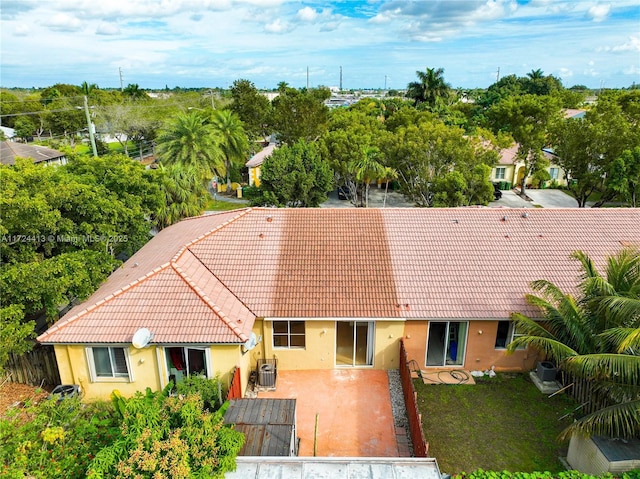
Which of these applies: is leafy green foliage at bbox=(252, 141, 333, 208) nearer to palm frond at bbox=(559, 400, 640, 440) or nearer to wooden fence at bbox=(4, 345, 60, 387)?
wooden fence at bbox=(4, 345, 60, 387)

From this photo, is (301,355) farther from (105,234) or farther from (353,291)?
(105,234)

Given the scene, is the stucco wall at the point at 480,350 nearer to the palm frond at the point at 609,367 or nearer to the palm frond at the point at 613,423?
the palm frond at the point at 609,367

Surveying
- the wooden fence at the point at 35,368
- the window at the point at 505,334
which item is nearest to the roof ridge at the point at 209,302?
Answer: the wooden fence at the point at 35,368

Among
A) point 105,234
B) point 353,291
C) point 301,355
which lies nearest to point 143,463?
point 301,355

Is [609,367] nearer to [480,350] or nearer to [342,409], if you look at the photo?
[480,350]

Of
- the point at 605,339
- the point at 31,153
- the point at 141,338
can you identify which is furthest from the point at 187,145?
the point at 605,339

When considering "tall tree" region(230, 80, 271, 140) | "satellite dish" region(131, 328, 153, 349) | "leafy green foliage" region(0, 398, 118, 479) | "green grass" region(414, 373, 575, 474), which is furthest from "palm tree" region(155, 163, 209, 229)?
"tall tree" region(230, 80, 271, 140)
